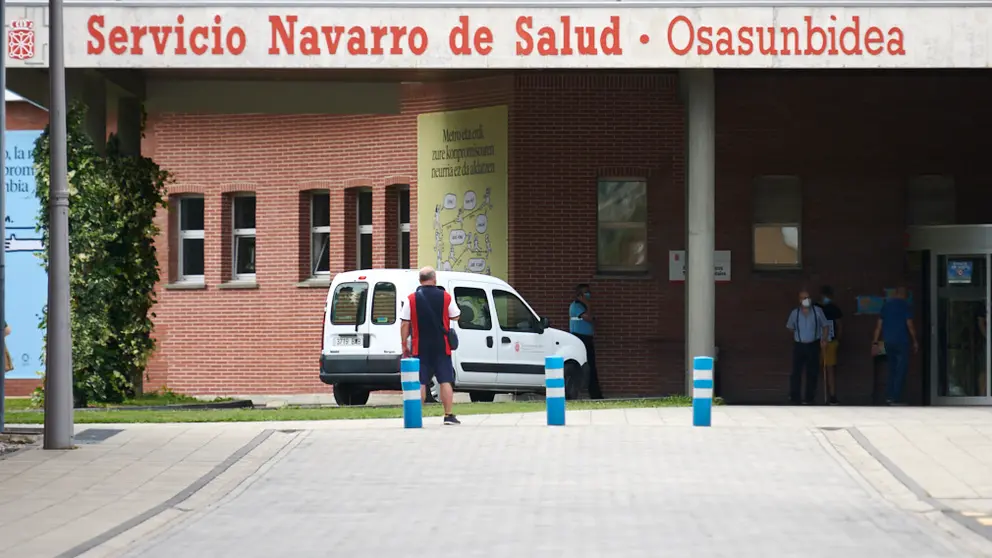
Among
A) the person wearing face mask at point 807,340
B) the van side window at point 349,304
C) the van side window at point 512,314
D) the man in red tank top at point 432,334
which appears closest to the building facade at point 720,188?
the person wearing face mask at point 807,340

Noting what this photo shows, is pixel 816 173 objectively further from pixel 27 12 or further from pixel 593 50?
pixel 27 12

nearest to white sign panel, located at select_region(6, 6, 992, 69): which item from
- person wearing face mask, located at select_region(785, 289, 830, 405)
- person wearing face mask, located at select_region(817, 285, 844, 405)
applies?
person wearing face mask, located at select_region(785, 289, 830, 405)

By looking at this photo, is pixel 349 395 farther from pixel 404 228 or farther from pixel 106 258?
pixel 404 228

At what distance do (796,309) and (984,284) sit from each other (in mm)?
2940

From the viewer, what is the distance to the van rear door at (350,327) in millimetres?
24266

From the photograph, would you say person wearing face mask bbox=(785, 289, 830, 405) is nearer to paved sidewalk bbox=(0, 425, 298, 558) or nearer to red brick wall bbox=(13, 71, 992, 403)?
red brick wall bbox=(13, 71, 992, 403)

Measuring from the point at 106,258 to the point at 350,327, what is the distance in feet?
11.4

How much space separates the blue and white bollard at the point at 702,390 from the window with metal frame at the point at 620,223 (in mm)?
10955

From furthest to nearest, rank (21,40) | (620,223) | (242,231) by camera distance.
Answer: (242,231)
(620,223)
(21,40)

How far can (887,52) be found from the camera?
22.1 m

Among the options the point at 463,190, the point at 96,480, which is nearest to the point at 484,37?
the point at 463,190

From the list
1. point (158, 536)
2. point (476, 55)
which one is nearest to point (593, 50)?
point (476, 55)

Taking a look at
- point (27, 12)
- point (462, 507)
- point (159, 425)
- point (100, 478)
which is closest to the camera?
point (462, 507)

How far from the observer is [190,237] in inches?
1310
